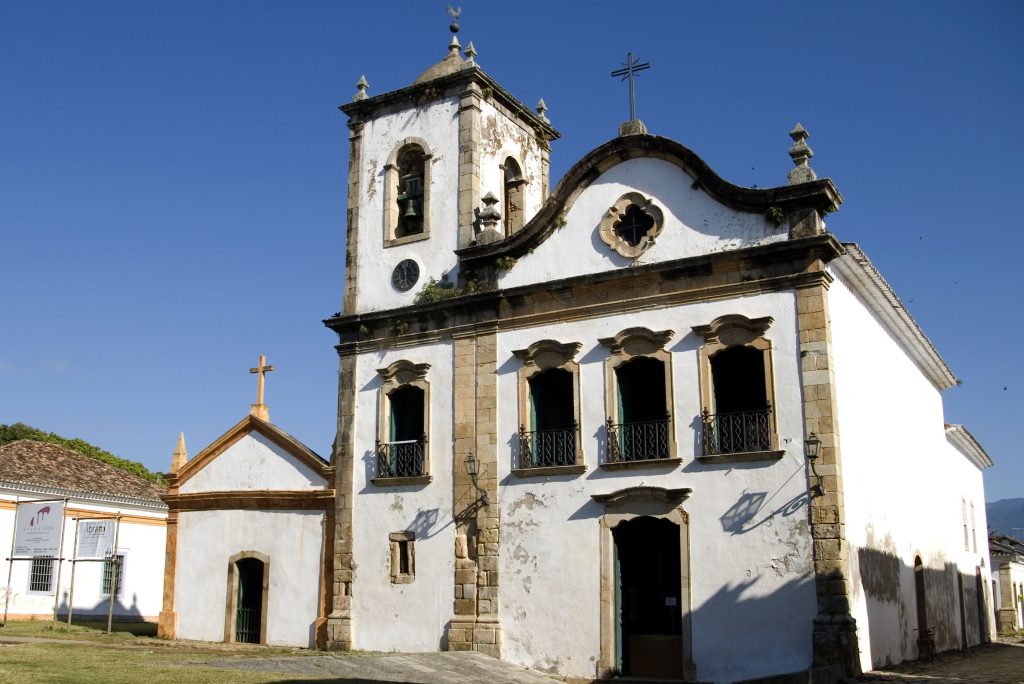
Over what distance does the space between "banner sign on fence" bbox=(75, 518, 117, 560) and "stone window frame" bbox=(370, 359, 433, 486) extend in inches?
289

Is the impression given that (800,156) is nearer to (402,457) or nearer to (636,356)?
(636,356)

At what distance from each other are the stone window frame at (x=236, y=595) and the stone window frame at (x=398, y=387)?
9.87ft

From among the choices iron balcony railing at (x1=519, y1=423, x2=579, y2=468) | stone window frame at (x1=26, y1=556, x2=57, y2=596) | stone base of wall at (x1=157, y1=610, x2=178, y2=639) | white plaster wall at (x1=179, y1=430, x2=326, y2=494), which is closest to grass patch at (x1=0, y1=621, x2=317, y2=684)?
stone base of wall at (x1=157, y1=610, x2=178, y2=639)

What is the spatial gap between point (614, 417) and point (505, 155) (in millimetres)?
6652

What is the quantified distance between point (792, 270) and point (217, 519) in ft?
40.6

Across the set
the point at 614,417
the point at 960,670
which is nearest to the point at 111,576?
the point at 614,417

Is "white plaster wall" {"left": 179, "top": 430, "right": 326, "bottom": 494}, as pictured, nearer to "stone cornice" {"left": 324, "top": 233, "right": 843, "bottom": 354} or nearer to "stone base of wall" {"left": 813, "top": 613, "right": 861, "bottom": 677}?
"stone cornice" {"left": 324, "top": 233, "right": 843, "bottom": 354}

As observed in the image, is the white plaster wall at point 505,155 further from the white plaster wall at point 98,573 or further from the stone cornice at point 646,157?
the white plaster wall at point 98,573

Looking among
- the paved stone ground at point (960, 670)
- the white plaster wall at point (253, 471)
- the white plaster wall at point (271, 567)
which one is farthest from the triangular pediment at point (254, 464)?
the paved stone ground at point (960, 670)

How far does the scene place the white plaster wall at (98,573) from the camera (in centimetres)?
2747

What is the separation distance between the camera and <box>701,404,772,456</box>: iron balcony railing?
610 inches

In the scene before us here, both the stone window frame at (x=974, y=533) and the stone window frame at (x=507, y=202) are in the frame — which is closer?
the stone window frame at (x=507, y=202)

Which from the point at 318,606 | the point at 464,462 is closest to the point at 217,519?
the point at 318,606

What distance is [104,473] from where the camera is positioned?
33.5 m
